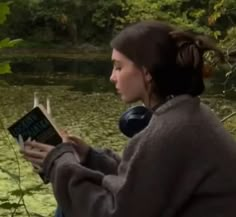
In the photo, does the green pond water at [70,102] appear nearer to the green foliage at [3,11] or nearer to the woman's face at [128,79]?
the green foliage at [3,11]

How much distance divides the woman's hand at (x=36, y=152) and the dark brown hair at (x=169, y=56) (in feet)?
1.06

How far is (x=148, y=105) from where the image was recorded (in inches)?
67.9

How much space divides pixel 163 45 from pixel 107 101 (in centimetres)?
1387

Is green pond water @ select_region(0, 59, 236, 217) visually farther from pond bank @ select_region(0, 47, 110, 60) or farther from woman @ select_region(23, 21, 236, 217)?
woman @ select_region(23, 21, 236, 217)

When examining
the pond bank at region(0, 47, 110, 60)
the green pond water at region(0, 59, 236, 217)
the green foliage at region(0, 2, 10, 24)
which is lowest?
the pond bank at region(0, 47, 110, 60)

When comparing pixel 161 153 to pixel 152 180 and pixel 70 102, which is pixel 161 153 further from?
pixel 70 102

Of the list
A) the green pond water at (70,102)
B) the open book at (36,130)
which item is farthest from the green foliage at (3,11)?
the green pond water at (70,102)

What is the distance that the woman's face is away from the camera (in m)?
1.69

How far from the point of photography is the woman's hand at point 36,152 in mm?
1788

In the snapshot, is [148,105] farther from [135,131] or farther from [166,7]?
[166,7]

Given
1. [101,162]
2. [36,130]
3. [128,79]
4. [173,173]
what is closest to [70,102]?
[101,162]

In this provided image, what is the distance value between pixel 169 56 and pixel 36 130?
1.40ft

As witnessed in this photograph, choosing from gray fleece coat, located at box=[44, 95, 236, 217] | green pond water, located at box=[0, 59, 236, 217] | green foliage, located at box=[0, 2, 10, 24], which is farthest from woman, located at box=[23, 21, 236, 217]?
green pond water, located at box=[0, 59, 236, 217]

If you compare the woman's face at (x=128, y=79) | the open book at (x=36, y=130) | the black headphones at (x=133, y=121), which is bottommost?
the open book at (x=36, y=130)
